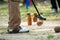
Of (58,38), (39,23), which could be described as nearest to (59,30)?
(58,38)

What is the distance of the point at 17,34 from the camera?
17.9ft

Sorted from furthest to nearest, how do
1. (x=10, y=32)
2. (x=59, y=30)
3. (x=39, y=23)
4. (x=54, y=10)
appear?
(x=54, y=10) → (x=39, y=23) → (x=10, y=32) → (x=59, y=30)

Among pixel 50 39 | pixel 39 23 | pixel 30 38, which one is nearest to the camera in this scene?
pixel 50 39

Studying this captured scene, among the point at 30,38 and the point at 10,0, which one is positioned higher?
the point at 10,0

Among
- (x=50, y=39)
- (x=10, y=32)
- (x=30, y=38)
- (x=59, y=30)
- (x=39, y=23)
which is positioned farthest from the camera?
(x=39, y=23)

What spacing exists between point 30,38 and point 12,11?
2.81 feet

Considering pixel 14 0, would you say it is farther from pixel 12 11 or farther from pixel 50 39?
pixel 50 39

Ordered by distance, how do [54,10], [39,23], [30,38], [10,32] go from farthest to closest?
1. [54,10]
2. [39,23]
3. [10,32]
4. [30,38]

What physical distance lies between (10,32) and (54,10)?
5.30m

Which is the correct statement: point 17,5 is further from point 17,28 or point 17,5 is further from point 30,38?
point 30,38

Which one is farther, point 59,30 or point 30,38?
point 59,30

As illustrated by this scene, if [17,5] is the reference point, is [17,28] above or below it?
below

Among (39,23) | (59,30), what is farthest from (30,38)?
(39,23)

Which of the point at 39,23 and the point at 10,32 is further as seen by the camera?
the point at 39,23
